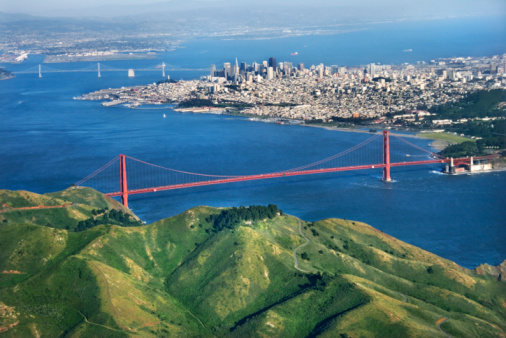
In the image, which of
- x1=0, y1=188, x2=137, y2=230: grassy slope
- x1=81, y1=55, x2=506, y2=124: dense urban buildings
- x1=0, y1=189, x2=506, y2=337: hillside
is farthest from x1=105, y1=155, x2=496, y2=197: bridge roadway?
x1=81, y1=55, x2=506, y2=124: dense urban buildings

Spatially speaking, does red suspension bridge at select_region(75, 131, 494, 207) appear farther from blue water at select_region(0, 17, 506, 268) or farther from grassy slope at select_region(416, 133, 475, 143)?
grassy slope at select_region(416, 133, 475, 143)

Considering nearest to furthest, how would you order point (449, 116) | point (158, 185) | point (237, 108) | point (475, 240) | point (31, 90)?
point (475, 240), point (158, 185), point (449, 116), point (237, 108), point (31, 90)

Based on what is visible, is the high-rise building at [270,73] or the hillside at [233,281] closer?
the hillside at [233,281]

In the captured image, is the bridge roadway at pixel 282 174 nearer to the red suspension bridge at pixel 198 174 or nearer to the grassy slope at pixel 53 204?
the red suspension bridge at pixel 198 174

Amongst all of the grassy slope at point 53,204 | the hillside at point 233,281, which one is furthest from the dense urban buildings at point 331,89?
the hillside at point 233,281

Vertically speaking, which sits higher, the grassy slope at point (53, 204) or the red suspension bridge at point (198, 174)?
the grassy slope at point (53, 204)

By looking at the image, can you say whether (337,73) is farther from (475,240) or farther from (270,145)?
(475,240)

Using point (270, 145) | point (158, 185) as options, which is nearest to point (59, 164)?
point (158, 185)
